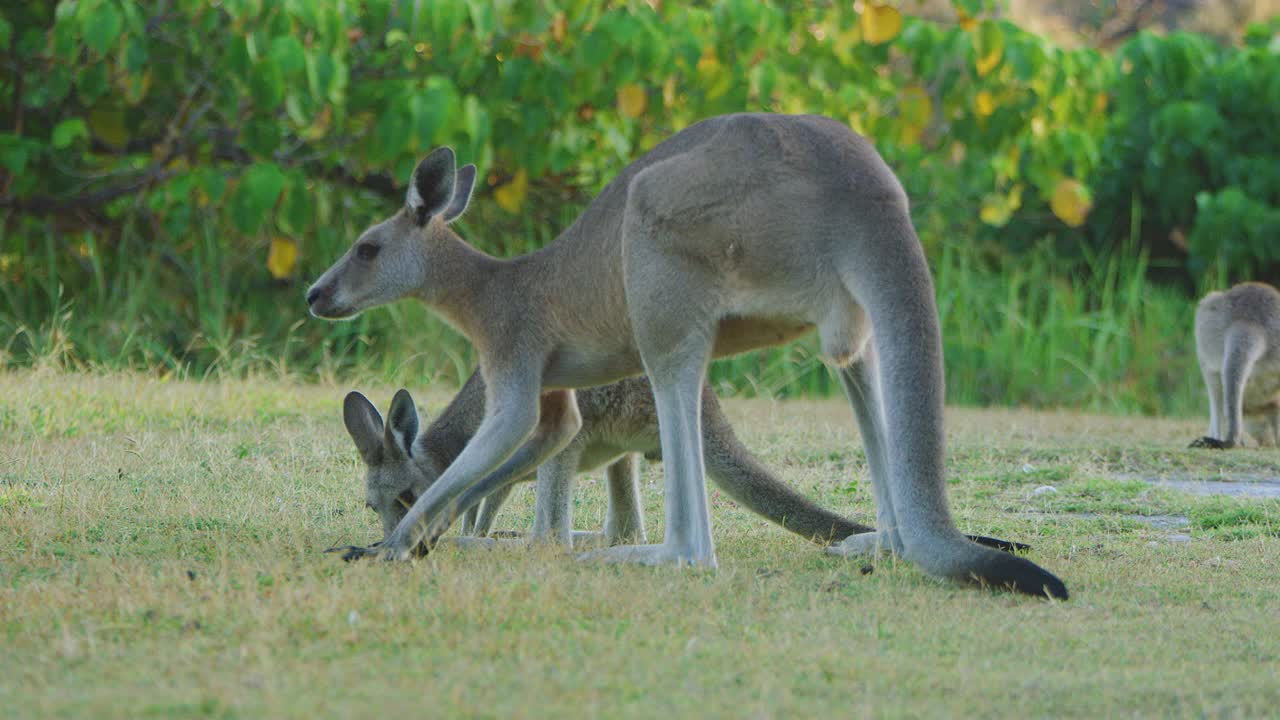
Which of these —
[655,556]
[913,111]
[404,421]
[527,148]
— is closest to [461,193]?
[404,421]

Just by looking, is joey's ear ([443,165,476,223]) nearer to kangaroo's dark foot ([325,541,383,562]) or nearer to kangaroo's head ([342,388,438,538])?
kangaroo's head ([342,388,438,538])

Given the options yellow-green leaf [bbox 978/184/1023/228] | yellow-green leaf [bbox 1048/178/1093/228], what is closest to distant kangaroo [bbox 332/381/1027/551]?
yellow-green leaf [bbox 1048/178/1093/228]

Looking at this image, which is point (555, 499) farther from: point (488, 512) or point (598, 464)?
point (488, 512)

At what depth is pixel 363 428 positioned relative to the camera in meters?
5.04

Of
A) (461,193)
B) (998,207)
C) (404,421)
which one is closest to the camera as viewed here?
(404,421)

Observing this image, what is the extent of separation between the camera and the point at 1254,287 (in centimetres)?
837

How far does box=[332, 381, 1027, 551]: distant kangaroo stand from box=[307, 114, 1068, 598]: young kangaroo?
132 millimetres

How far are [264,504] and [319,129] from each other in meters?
5.34

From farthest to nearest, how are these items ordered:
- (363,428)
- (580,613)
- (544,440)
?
(363,428)
(544,440)
(580,613)

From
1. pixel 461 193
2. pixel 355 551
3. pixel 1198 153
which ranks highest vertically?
pixel 1198 153

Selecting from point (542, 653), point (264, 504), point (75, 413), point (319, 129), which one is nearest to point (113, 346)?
point (319, 129)

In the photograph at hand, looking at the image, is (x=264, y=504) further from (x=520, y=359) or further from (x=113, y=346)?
(x=113, y=346)

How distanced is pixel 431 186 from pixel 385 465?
917 millimetres

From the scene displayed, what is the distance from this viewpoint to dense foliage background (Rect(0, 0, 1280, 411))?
912 centimetres
